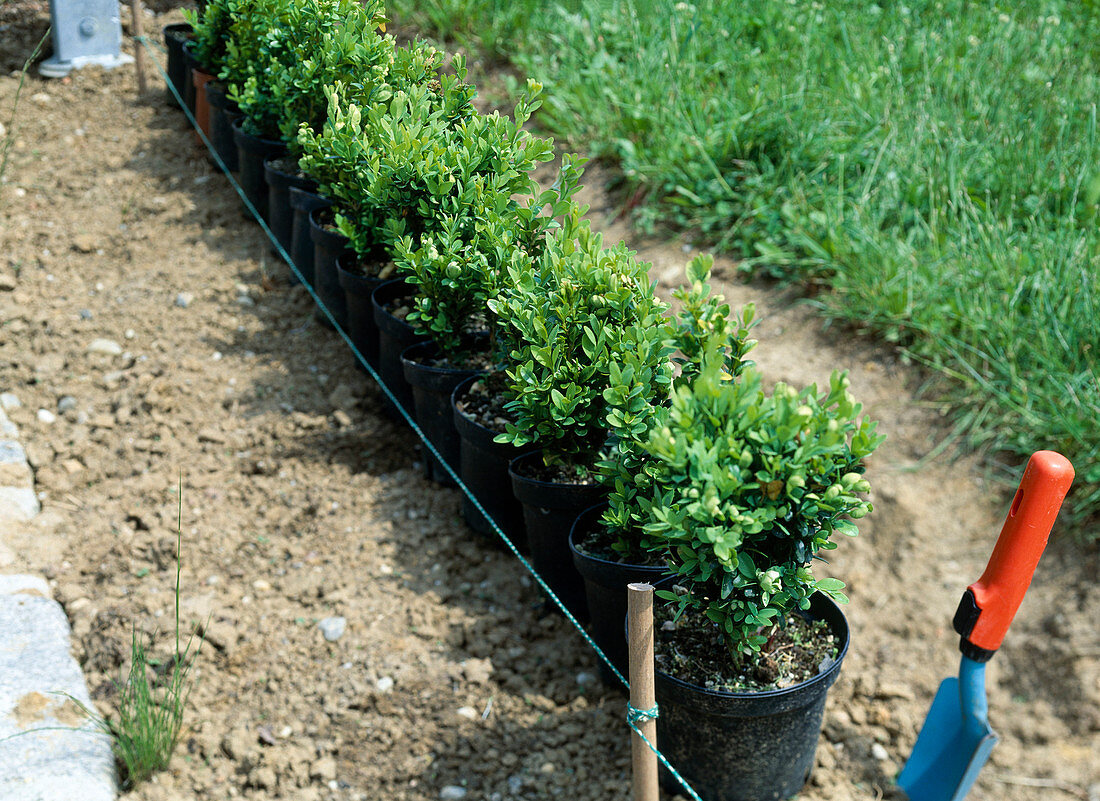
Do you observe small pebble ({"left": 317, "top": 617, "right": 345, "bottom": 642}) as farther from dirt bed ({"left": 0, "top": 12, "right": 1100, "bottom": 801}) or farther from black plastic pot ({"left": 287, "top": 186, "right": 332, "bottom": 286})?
black plastic pot ({"left": 287, "top": 186, "right": 332, "bottom": 286})

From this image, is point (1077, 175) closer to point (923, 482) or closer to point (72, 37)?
point (923, 482)

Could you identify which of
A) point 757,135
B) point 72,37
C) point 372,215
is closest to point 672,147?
point 757,135

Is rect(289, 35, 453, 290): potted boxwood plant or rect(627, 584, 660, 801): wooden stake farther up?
rect(289, 35, 453, 290): potted boxwood plant

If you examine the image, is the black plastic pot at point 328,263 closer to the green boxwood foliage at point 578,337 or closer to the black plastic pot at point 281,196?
the black plastic pot at point 281,196

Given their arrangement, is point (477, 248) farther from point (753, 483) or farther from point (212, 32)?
point (212, 32)

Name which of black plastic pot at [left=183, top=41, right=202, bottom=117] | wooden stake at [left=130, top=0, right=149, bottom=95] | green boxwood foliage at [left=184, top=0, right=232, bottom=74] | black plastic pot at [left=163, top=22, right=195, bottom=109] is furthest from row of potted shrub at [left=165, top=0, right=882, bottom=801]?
wooden stake at [left=130, top=0, right=149, bottom=95]

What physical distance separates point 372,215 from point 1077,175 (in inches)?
105

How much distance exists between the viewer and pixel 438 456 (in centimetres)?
284

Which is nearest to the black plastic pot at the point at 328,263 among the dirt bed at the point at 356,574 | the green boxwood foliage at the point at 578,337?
the dirt bed at the point at 356,574

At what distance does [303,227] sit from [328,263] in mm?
334

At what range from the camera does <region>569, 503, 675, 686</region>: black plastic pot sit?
6.95ft

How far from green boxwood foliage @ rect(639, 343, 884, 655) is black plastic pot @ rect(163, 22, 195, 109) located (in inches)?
185

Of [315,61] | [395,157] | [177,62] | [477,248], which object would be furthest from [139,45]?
[477,248]

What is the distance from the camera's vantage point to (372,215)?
311 centimetres
